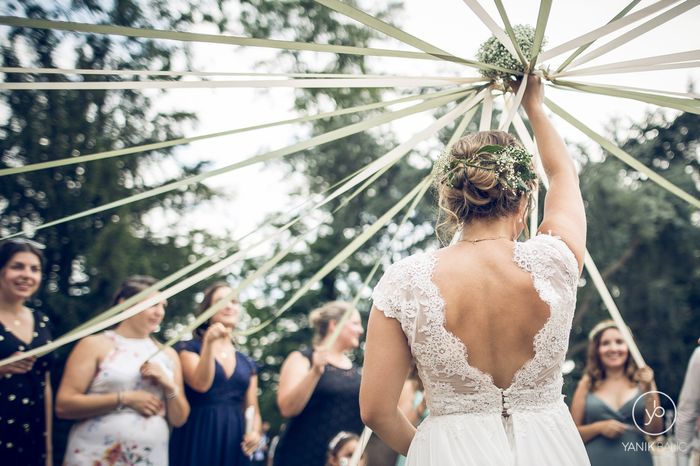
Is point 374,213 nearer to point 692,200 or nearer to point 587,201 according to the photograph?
point 587,201

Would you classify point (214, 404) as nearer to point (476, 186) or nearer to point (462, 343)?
point (462, 343)

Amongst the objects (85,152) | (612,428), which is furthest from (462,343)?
(85,152)

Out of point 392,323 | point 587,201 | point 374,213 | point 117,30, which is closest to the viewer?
point 117,30

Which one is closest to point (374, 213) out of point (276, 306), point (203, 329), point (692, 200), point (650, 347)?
point (276, 306)

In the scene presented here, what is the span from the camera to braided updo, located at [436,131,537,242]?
7.26ft

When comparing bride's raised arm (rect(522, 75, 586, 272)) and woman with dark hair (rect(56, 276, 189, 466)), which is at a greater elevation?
bride's raised arm (rect(522, 75, 586, 272))

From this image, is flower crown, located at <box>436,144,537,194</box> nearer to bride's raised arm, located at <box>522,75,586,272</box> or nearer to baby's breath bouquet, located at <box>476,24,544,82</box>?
bride's raised arm, located at <box>522,75,586,272</box>

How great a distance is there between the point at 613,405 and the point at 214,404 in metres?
2.67

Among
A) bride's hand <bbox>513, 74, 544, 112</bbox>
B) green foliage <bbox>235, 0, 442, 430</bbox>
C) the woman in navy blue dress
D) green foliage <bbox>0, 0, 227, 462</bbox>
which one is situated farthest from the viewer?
green foliage <bbox>235, 0, 442, 430</bbox>

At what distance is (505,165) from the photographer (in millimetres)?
2205

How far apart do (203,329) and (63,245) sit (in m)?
5.29

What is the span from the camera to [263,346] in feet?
54.2

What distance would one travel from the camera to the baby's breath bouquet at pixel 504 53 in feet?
8.68

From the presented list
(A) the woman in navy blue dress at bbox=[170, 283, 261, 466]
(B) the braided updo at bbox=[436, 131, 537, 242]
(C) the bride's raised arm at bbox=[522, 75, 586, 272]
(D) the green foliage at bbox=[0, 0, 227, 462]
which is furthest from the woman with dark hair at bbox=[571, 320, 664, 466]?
(D) the green foliage at bbox=[0, 0, 227, 462]
